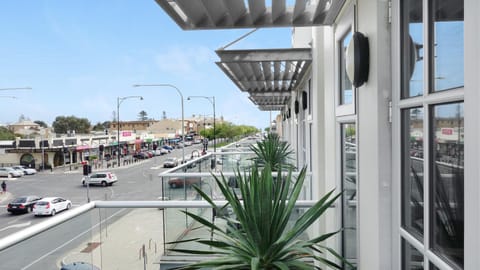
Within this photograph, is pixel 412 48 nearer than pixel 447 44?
No

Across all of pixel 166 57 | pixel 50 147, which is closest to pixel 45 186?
pixel 50 147

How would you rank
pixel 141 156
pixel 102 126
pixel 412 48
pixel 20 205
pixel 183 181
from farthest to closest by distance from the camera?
pixel 102 126 → pixel 141 156 → pixel 20 205 → pixel 183 181 → pixel 412 48

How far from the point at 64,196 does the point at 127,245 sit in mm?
19404

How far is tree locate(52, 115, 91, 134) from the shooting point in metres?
66.3

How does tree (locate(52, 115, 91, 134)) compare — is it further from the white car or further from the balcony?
the balcony

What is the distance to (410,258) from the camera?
1588 mm

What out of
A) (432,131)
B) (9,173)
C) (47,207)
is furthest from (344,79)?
(9,173)

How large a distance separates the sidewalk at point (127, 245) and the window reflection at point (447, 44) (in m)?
2.12

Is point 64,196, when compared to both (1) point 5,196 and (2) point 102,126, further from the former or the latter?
(2) point 102,126

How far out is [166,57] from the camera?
276 ft

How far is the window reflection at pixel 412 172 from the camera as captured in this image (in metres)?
1.42

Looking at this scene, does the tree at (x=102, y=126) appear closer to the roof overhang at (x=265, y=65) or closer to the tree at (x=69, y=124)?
the tree at (x=69, y=124)

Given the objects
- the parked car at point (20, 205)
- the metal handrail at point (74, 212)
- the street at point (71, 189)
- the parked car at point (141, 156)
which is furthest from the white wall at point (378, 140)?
the parked car at point (141, 156)

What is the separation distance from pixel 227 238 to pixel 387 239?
86cm
